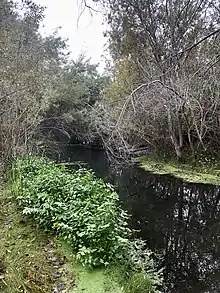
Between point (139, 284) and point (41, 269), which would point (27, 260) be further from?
point (139, 284)

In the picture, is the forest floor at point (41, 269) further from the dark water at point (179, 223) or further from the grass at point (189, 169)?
the grass at point (189, 169)

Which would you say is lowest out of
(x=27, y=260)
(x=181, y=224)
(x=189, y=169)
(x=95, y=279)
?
(x=181, y=224)

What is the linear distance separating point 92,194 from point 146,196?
12.7ft

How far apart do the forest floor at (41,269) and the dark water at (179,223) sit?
112 centimetres

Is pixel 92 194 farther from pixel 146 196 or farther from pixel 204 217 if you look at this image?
pixel 146 196

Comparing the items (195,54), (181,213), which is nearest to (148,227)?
(181,213)

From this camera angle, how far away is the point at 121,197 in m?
9.30

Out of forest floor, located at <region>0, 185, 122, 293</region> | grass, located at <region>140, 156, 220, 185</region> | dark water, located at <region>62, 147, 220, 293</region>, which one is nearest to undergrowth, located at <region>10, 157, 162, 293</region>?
forest floor, located at <region>0, 185, 122, 293</region>

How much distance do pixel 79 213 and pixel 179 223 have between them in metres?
2.93

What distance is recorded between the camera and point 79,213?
505 cm

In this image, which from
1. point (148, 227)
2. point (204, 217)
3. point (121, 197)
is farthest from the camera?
point (121, 197)

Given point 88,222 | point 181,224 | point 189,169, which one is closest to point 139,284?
point 88,222

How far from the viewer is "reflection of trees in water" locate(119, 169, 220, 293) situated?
4.88 m

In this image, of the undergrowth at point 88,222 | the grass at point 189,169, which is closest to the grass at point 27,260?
the undergrowth at point 88,222
